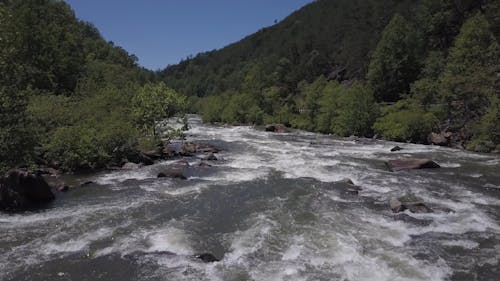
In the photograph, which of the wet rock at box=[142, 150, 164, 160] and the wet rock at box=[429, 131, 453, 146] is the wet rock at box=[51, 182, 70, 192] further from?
the wet rock at box=[429, 131, 453, 146]

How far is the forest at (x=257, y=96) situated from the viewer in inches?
1201

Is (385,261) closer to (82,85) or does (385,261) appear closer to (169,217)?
(169,217)

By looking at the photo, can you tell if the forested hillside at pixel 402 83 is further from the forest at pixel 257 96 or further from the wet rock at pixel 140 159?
the wet rock at pixel 140 159

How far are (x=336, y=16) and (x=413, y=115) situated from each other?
137 metres

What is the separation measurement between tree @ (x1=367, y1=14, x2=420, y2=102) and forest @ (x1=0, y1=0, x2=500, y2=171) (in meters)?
0.18

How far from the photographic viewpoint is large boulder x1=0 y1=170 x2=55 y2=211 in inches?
819

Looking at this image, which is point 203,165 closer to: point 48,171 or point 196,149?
point 196,149

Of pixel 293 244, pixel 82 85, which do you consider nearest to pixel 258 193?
pixel 293 244

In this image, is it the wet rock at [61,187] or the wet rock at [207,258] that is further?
the wet rock at [61,187]

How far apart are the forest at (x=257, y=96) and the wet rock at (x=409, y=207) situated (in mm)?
19214

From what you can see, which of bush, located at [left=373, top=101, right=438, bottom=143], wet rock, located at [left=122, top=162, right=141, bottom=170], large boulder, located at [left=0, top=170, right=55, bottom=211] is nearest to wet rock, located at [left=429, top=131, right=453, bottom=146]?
bush, located at [left=373, top=101, right=438, bottom=143]

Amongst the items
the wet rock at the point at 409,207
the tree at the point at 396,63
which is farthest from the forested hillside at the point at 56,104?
the tree at the point at 396,63

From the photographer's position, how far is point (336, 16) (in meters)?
179

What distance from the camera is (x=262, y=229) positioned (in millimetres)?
17719
